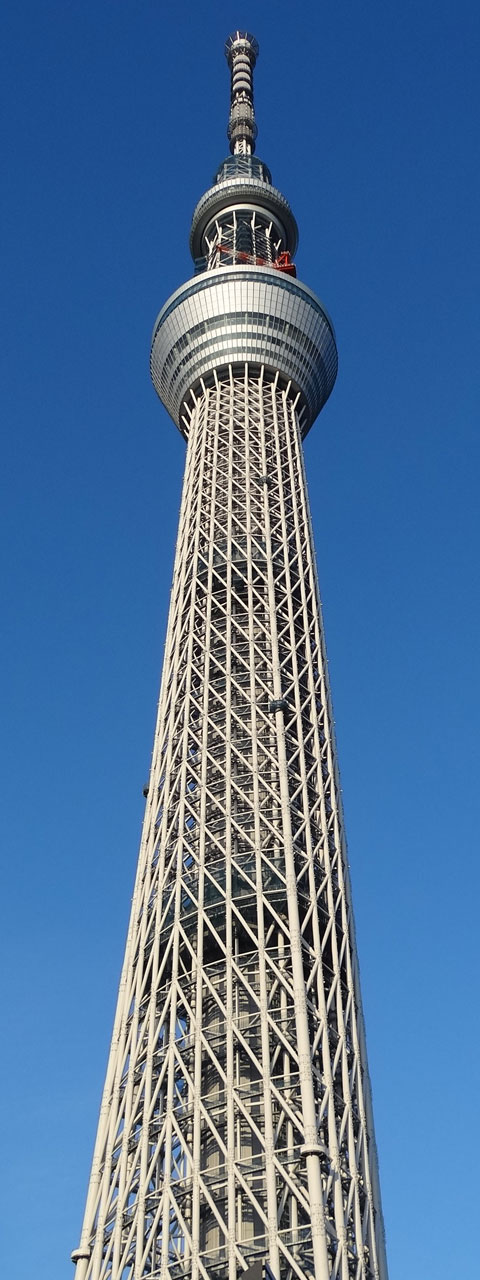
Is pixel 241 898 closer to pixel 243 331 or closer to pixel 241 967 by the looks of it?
pixel 241 967

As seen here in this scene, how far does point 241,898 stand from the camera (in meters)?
60.1

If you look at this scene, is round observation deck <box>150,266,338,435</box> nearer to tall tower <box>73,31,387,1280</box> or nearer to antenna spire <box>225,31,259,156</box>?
tall tower <box>73,31,387,1280</box>

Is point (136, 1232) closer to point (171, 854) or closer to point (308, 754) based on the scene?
point (171, 854)

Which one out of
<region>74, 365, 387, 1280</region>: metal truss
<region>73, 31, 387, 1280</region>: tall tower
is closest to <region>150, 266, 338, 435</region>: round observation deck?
<region>73, 31, 387, 1280</region>: tall tower

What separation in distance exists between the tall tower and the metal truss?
11cm

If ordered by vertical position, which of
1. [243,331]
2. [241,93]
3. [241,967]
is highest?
[241,93]

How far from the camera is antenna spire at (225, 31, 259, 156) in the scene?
375ft

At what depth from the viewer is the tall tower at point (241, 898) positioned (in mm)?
51625

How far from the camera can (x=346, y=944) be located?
6153 cm

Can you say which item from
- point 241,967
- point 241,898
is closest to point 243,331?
point 241,898

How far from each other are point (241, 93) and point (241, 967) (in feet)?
284

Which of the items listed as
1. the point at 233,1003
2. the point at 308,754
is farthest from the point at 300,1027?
the point at 308,754

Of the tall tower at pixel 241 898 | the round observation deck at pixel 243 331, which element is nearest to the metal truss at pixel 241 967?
the tall tower at pixel 241 898

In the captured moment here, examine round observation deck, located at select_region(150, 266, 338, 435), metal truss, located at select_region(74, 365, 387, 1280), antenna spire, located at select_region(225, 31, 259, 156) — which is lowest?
metal truss, located at select_region(74, 365, 387, 1280)
